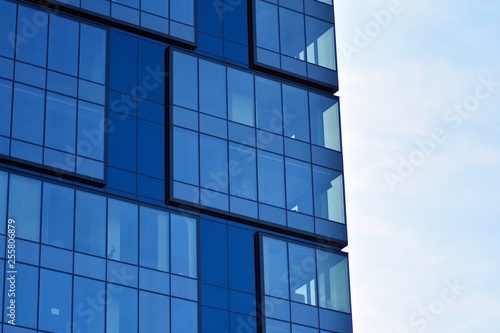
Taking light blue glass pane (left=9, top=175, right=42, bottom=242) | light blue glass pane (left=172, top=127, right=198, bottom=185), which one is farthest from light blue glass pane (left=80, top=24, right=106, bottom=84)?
light blue glass pane (left=9, top=175, right=42, bottom=242)

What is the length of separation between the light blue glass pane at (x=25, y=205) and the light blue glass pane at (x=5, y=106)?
1.98 metres

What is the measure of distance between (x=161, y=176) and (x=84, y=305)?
7660mm

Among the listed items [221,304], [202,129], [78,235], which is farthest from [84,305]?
[202,129]

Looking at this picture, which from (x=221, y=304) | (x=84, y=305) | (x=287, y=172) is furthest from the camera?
(x=287, y=172)

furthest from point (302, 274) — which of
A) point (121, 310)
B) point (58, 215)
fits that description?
point (58, 215)

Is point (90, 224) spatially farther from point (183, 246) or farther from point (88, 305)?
point (183, 246)

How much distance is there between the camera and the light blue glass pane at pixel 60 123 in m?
54.1

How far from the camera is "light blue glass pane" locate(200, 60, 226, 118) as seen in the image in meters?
59.8

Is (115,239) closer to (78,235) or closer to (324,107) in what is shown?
(78,235)

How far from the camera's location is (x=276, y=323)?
57.6 m

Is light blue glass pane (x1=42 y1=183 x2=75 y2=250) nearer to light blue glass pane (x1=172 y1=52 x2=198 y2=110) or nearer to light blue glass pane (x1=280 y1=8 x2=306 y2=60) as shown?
light blue glass pane (x1=172 y1=52 x2=198 y2=110)

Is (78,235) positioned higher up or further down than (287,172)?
further down

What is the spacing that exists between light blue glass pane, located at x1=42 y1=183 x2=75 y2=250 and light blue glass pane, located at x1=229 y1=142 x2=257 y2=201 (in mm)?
8380

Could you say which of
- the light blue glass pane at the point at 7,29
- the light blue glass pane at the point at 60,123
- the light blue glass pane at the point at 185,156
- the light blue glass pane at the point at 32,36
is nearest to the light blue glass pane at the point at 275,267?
the light blue glass pane at the point at 185,156
